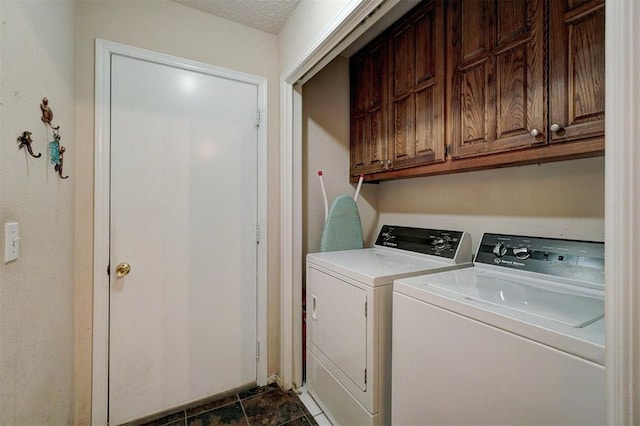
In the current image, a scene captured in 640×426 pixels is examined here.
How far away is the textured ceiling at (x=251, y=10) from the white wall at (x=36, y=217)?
688mm

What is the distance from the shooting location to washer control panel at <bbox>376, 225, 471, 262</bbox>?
1.57m

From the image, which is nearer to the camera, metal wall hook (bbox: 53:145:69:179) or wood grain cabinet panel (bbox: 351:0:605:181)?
wood grain cabinet panel (bbox: 351:0:605:181)

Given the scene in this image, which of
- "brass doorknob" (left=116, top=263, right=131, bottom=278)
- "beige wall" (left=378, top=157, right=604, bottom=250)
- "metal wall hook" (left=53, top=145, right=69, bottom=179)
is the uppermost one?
"metal wall hook" (left=53, top=145, right=69, bottom=179)

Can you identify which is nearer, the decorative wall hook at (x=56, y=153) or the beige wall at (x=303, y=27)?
the decorative wall hook at (x=56, y=153)

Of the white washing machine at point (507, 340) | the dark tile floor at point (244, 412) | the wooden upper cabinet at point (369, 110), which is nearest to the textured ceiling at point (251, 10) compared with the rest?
the wooden upper cabinet at point (369, 110)

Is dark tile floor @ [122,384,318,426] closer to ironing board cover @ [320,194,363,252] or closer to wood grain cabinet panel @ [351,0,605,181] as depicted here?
ironing board cover @ [320,194,363,252]

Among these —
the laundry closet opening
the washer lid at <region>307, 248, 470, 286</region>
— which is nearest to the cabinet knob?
the laundry closet opening

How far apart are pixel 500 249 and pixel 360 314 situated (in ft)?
2.60

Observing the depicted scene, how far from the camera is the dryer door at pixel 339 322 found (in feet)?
4.40

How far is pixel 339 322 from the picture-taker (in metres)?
1.50

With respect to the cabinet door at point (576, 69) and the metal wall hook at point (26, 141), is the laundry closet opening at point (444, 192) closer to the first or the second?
the cabinet door at point (576, 69)

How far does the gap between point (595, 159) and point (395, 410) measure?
4.59ft

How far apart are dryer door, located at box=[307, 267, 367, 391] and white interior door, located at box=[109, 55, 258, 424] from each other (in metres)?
0.45

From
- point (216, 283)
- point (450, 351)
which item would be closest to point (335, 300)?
point (450, 351)
